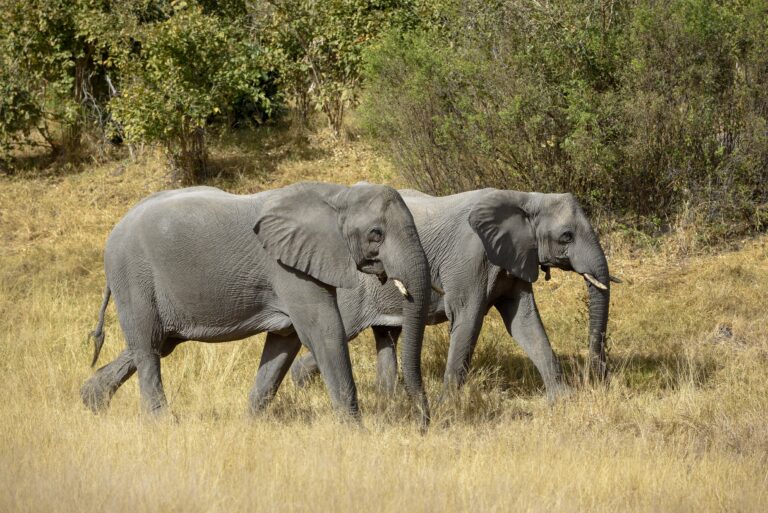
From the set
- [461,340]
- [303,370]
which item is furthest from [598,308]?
[303,370]

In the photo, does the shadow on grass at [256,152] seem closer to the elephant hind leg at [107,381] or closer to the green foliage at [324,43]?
the green foliage at [324,43]

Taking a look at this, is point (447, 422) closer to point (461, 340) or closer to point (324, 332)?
point (461, 340)

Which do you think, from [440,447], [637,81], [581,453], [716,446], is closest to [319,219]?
[440,447]

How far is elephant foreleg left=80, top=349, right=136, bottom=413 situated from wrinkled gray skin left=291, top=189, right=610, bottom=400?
5.69ft

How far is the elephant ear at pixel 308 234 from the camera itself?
7.58m

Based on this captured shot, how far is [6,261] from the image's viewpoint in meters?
15.4

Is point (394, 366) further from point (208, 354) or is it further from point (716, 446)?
point (716, 446)

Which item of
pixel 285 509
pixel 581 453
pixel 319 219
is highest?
pixel 319 219

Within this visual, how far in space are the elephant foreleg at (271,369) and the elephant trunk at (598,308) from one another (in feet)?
8.45

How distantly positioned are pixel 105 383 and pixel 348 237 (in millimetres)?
2232

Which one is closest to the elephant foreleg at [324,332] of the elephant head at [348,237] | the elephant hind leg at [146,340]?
the elephant head at [348,237]

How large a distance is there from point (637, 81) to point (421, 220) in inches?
199

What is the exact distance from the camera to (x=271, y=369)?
27.3ft

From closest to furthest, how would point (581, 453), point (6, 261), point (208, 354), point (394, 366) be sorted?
point (581, 453) → point (394, 366) → point (208, 354) → point (6, 261)
